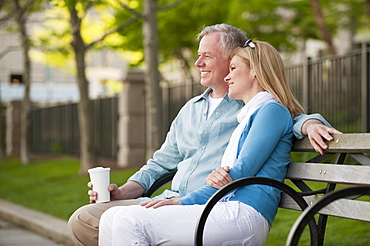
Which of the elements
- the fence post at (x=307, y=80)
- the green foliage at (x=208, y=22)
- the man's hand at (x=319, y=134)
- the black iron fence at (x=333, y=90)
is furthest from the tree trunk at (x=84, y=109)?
the man's hand at (x=319, y=134)

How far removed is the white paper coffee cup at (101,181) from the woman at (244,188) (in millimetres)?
344

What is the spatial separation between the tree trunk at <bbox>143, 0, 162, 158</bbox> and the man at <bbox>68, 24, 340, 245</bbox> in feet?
20.0

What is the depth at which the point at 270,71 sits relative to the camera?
152 inches

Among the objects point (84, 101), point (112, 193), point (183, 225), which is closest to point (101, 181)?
point (112, 193)

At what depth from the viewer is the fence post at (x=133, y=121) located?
15.0 meters

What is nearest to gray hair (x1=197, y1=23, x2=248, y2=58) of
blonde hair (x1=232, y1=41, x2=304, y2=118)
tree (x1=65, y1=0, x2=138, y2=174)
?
blonde hair (x1=232, y1=41, x2=304, y2=118)

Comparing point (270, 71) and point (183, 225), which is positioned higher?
point (270, 71)

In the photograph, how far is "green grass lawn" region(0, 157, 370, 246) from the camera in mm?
6094

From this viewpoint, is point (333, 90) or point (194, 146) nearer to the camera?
point (194, 146)

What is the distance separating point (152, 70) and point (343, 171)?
7.44 meters

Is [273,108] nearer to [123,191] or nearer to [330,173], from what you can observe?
[330,173]

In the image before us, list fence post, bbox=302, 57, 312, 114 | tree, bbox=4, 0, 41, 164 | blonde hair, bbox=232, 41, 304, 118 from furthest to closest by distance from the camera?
tree, bbox=4, 0, 41, 164
fence post, bbox=302, 57, 312, 114
blonde hair, bbox=232, 41, 304, 118

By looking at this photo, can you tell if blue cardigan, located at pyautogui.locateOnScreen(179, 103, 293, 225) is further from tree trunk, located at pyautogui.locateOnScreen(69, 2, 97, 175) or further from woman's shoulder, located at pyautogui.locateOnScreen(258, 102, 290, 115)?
tree trunk, located at pyautogui.locateOnScreen(69, 2, 97, 175)

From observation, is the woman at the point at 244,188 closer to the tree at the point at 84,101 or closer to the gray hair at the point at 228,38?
the gray hair at the point at 228,38
